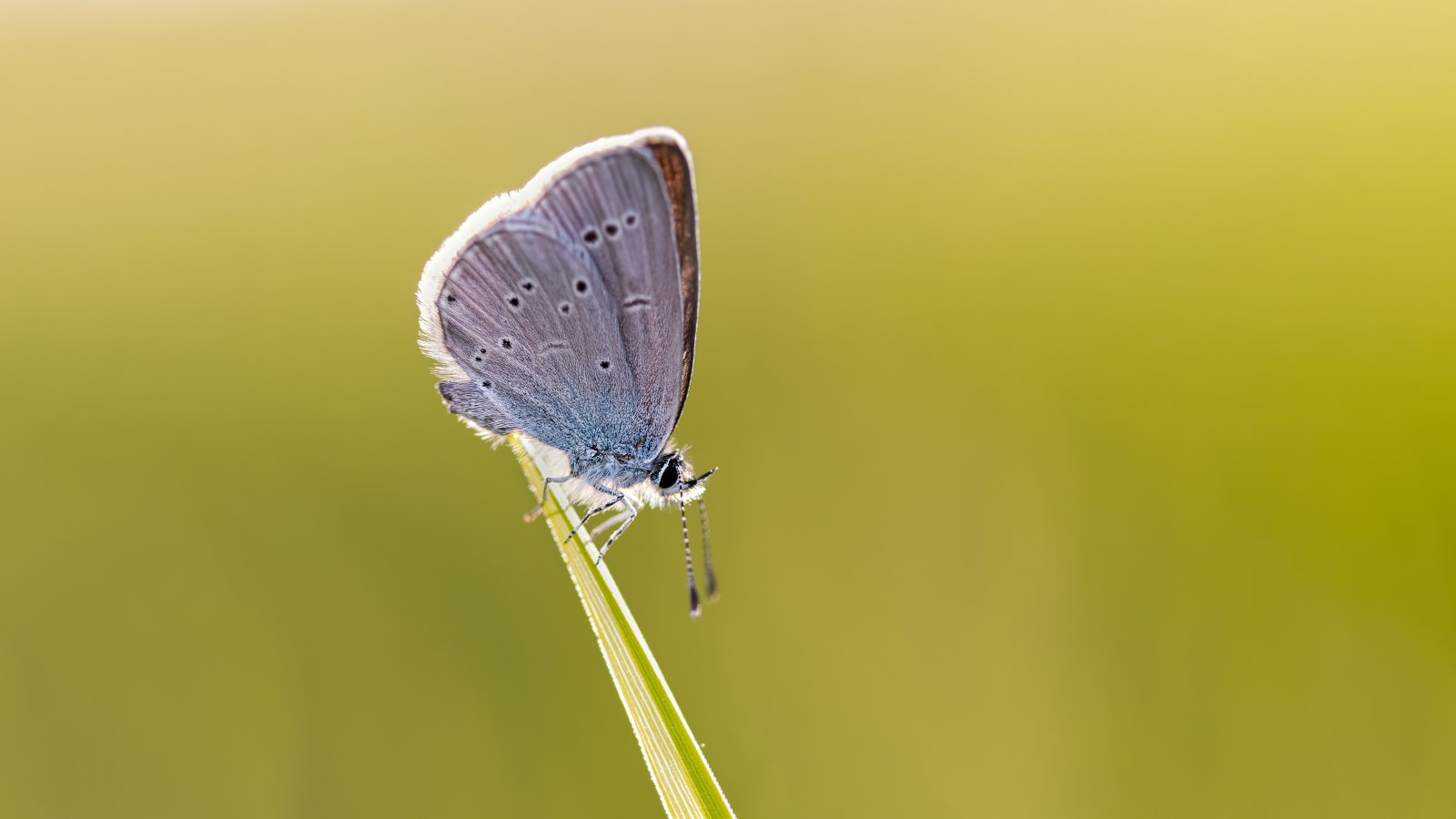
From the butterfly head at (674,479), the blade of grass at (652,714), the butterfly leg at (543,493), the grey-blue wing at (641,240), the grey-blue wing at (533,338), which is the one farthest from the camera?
the butterfly head at (674,479)

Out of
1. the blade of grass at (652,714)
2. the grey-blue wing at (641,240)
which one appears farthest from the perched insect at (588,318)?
the blade of grass at (652,714)

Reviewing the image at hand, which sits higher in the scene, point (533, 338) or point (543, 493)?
point (533, 338)

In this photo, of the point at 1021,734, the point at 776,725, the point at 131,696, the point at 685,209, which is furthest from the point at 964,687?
the point at 131,696

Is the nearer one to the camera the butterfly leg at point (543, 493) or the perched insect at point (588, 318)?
the butterfly leg at point (543, 493)

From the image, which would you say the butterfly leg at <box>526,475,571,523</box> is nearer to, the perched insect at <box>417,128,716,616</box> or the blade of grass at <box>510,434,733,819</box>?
the perched insect at <box>417,128,716,616</box>

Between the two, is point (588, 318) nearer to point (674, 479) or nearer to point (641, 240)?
point (641, 240)

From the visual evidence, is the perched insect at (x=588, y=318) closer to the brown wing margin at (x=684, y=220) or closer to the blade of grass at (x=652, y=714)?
the brown wing margin at (x=684, y=220)

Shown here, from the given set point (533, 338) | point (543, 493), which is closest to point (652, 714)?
point (543, 493)
